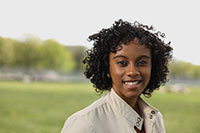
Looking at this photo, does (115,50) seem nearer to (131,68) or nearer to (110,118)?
(131,68)

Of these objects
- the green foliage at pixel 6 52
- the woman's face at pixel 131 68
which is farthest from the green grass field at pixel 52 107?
the woman's face at pixel 131 68

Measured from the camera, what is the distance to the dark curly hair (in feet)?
3.46

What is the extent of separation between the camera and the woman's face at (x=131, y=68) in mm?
994

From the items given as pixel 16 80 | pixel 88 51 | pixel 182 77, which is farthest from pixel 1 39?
pixel 88 51

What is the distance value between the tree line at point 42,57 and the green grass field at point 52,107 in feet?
3.55

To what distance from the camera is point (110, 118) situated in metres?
0.97

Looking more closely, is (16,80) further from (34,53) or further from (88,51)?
(88,51)

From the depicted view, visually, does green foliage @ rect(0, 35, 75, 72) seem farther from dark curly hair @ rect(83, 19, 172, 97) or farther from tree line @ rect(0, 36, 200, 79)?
dark curly hair @ rect(83, 19, 172, 97)

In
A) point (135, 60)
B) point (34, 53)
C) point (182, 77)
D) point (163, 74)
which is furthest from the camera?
point (34, 53)

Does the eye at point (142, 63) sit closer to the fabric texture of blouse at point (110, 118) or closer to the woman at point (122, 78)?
the woman at point (122, 78)

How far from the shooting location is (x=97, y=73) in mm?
1184

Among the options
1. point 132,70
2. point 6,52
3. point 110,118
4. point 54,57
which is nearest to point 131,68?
point 132,70

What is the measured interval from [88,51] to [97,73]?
109 millimetres

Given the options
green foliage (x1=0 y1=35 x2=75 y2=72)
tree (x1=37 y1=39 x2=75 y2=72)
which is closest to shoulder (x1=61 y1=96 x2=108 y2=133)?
green foliage (x1=0 y1=35 x2=75 y2=72)
